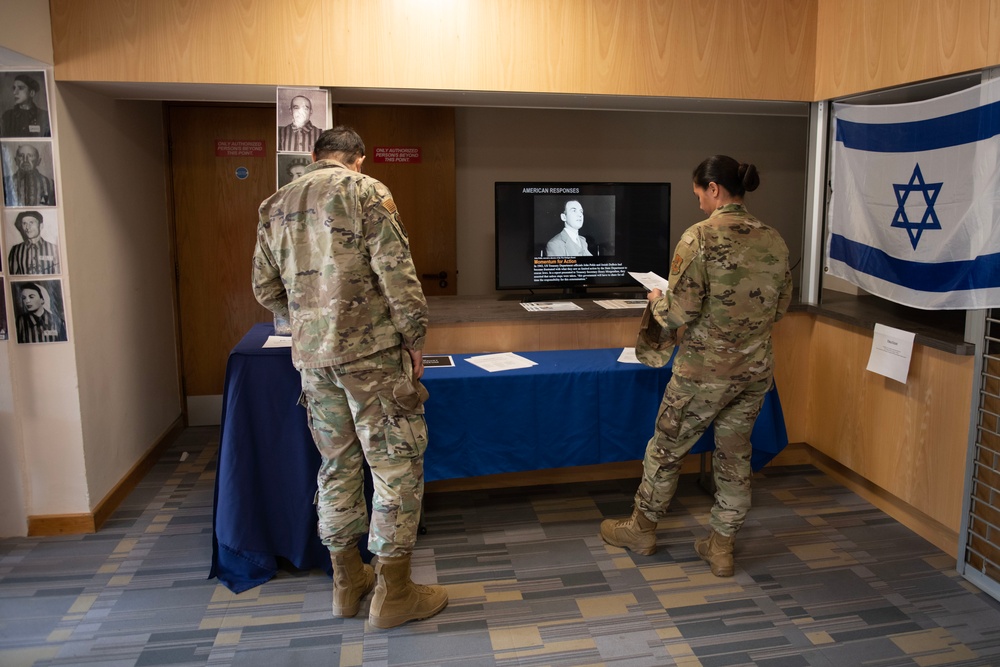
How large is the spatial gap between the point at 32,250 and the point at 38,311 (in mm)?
250

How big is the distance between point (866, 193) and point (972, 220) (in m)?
0.65

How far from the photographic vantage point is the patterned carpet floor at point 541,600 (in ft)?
7.90

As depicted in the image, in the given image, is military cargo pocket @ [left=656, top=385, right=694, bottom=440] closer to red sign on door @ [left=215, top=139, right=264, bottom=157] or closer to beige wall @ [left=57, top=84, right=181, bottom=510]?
beige wall @ [left=57, top=84, right=181, bottom=510]

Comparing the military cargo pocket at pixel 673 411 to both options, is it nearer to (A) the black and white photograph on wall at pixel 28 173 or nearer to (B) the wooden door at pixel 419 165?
(B) the wooden door at pixel 419 165

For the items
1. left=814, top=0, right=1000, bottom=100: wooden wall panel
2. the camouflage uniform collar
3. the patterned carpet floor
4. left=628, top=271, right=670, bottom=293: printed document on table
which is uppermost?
left=814, top=0, right=1000, bottom=100: wooden wall panel

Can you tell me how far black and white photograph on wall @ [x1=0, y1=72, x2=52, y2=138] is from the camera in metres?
2.93

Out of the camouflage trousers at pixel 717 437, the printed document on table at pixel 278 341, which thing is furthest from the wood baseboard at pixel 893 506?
the printed document on table at pixel 278 341

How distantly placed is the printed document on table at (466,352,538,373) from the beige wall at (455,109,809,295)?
142 centimetres

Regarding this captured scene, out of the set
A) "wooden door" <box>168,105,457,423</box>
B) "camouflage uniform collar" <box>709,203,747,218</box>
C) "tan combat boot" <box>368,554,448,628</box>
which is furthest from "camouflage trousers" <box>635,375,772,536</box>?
"wooden door" <box>168,105,457,423</box>

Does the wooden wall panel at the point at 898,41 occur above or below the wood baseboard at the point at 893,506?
above

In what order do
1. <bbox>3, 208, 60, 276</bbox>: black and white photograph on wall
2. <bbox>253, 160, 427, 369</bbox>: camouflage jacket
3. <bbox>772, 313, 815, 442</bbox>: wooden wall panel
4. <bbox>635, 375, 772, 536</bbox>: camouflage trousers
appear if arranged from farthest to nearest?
<bbox>772, 313, 815, 442</bbox>: wooden wall panel → <bbox>3, 208, 60, 276</bbox>: black and white photograph on wall → <bbox>635, 375, 772, 536</bbox>: camouflage trousers → <bbox>253, 160, 427, 369</bbox>: camouflage jacket

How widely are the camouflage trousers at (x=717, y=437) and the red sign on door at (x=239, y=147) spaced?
114 inches

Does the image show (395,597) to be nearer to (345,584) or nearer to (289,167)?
(345,584)

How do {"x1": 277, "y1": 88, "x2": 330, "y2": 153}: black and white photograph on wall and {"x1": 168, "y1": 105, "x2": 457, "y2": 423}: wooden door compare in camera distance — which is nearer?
{"x1": 277, "y1": 88, "x2": 330, "y2": 153}: black and white photograph on wall
